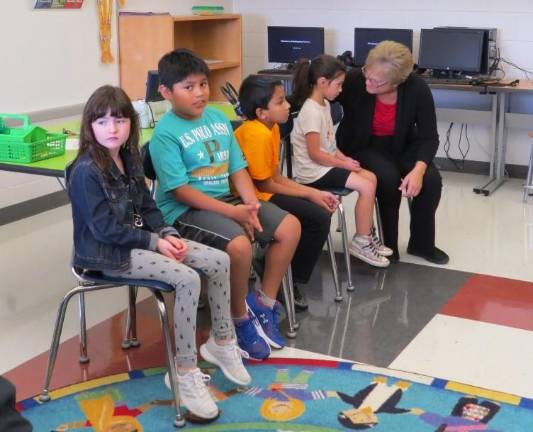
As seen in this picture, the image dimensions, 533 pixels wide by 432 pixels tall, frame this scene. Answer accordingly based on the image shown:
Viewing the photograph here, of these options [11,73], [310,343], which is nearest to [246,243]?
[310,343]

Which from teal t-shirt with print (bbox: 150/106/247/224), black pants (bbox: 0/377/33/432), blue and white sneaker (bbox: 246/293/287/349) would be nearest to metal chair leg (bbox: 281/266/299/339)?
blue and white sneaker (bbox: 246/293/287/349)

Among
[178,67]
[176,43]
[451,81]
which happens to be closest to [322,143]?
[178,67]

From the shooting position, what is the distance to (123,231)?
2.38 m

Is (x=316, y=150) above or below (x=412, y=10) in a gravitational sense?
below

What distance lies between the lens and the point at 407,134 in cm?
390

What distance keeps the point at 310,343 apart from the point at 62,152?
1143mm

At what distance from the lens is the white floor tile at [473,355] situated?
8.84 feet

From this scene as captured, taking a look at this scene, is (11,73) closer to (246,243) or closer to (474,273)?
(246,243)

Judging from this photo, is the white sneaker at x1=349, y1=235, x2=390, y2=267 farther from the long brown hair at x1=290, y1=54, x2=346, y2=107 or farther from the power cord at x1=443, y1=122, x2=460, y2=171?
the power cord at x1=443, y1=122, x2=460, y2=171

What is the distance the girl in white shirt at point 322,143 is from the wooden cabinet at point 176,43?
6.44ft

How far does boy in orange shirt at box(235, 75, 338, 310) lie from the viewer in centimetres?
307

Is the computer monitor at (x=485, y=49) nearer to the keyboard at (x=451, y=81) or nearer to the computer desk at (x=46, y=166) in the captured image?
the keyboard at (x=451, y=81)

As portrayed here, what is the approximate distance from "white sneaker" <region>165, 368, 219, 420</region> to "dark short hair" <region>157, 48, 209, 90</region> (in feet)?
3.19

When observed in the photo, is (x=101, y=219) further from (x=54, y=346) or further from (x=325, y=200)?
(x=325, y=200)
